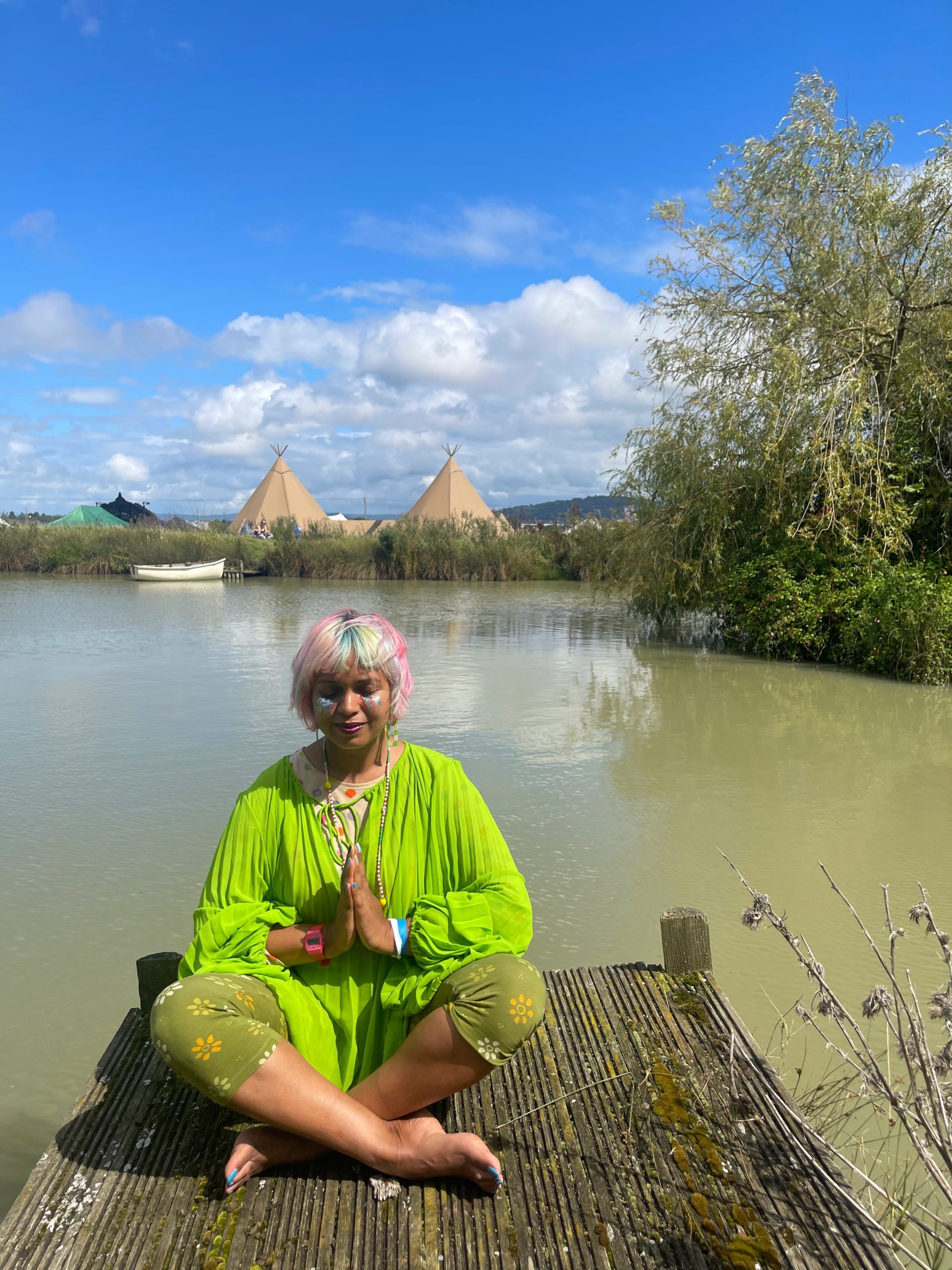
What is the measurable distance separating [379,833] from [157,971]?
72 cm

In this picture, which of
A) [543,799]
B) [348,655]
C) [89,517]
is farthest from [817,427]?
[89,517]

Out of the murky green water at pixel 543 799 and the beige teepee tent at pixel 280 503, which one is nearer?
the murky green water at pixel 543 799

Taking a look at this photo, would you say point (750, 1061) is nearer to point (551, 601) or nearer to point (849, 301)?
point (849, 301)

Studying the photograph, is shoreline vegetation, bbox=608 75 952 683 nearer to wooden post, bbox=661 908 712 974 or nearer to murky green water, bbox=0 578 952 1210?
murky green water, bbox=0 578 952 1210

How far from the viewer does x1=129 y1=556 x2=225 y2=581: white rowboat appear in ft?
83.0

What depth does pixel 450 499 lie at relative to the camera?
3048 cm

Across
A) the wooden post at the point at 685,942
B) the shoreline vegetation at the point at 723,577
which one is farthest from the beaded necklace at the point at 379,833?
the shoreline vegetation at the point at 723,577

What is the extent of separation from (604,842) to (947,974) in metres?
1.64

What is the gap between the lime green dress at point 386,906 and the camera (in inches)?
75.2

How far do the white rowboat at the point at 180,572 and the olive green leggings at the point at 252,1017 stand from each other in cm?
2494

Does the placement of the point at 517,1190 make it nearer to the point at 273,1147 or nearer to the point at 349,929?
the point at 273,1147

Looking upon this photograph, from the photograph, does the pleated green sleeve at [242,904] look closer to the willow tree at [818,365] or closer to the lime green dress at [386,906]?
the lime green dress at [386,906]

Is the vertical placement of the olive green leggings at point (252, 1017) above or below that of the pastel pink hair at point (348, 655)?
below

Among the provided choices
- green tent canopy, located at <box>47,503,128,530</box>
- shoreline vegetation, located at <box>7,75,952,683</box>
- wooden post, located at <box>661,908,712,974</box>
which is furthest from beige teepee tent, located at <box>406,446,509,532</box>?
wooden post, located at <box>661,908,712,974</box>
